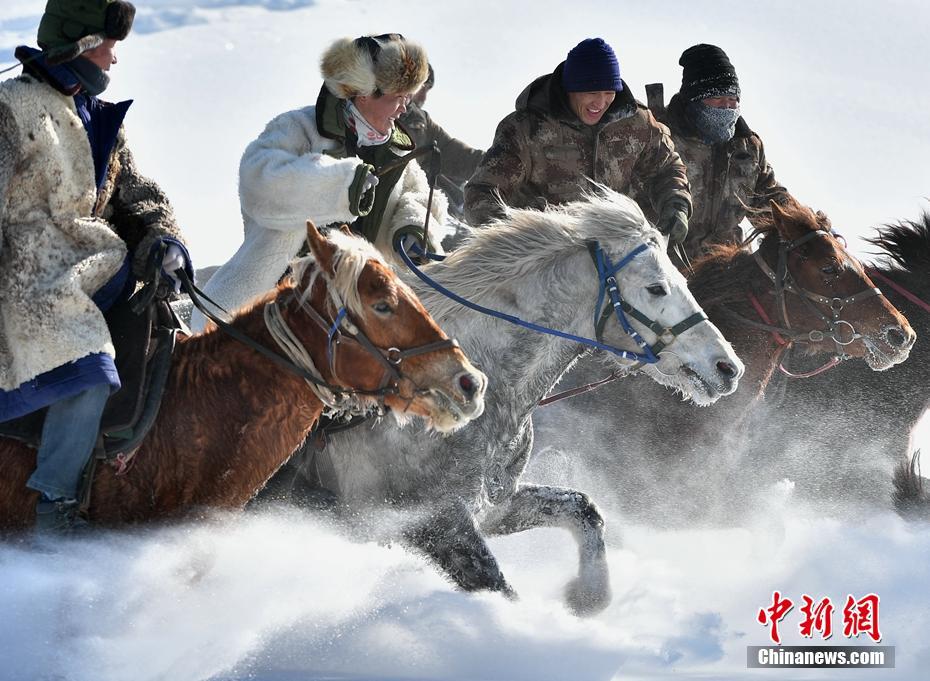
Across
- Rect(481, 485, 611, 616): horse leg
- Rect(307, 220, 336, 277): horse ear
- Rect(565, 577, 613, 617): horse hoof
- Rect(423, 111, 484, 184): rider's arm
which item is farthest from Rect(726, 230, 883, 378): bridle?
Rect(423, 111, 484, 184): rider's arm

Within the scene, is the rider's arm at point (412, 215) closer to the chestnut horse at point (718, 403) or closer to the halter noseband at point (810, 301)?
the chestnut horse at point (718, 403)

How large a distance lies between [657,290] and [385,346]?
1570 mm

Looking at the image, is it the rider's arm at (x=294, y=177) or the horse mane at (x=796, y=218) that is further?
the horse mane at (x=796, y=218)

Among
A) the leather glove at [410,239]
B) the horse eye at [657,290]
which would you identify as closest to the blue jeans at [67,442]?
the leather glove at [410,239]

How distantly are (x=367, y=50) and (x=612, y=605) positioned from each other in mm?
2612

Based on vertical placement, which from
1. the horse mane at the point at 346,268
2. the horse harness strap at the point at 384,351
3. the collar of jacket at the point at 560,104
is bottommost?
the horse harness strap at the point at 384,351

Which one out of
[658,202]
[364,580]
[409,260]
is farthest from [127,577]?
[658,202]

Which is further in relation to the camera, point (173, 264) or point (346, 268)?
point (173, 264)

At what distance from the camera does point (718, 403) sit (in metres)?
7.33

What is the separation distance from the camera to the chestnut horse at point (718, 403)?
23.6 feet

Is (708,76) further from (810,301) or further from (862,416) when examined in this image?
(862,416)

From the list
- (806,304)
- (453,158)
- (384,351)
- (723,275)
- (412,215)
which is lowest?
(384,351)

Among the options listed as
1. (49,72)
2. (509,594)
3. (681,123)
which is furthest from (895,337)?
(49,72)

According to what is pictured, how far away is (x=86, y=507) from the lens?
4223mm
